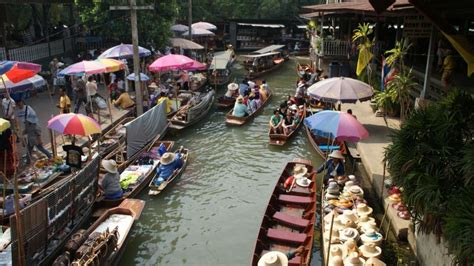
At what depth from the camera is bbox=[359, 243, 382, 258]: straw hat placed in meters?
8.37

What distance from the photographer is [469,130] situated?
7348 mm

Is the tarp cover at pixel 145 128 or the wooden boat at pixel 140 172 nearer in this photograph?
the wooden boat at pixel 140 172

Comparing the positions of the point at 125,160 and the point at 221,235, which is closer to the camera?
the point at 221,235

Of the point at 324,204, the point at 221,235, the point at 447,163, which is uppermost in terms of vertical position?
the point at 447,163

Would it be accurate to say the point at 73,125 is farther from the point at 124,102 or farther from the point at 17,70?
the point at 124,102

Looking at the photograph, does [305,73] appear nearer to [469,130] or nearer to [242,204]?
[242,204]

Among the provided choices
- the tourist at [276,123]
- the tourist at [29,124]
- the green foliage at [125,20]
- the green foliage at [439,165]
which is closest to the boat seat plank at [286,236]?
the green foliage at [439,165]

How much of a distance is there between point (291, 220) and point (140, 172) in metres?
5.45

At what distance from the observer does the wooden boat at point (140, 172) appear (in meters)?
11.3

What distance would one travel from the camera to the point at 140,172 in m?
13.3

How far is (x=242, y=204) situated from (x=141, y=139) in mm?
4761

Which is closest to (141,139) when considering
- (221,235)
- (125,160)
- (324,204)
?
(125,160)

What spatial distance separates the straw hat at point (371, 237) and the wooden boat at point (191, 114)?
10.9 meters

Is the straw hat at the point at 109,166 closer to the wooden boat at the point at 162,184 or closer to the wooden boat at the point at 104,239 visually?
the wooden boat at the point at 104,239
